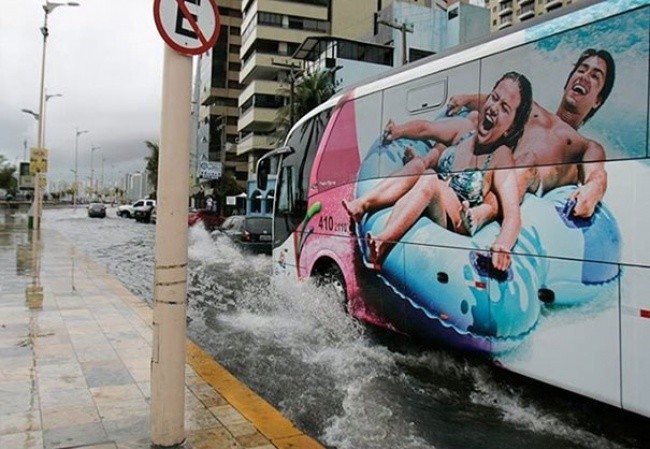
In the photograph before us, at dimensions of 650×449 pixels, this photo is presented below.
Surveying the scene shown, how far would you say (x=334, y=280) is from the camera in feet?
24.6

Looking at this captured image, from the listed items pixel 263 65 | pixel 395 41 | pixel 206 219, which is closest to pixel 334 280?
pixel 206 219

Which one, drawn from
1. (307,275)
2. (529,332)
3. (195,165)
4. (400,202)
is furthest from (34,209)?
(529,332)

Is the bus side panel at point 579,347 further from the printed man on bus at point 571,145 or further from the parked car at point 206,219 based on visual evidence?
the parked car at point 206,219

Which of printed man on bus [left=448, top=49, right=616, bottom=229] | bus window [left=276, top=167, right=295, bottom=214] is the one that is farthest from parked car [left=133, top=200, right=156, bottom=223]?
printed man on bus [left=448, top=49, right=616, bottom=229]

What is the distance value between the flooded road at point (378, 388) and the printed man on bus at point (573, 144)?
179cm

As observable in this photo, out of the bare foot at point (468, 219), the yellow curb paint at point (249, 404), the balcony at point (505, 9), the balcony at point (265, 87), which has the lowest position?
the yellow curb paint at point (249, 404)

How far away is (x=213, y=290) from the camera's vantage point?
11805 mm

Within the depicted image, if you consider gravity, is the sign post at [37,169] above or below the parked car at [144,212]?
above

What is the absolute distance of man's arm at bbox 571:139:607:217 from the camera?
158 inches

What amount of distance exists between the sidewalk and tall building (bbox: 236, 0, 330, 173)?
4667 cm

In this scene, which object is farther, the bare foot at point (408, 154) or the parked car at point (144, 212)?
the parked car at point (144, 212)

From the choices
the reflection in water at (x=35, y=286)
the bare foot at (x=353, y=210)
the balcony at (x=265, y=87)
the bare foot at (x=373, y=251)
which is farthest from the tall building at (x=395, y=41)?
the bare foot at (x=373, y=251)

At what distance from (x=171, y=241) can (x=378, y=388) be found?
2.78 meters

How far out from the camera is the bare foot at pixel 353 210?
22.0 feet
